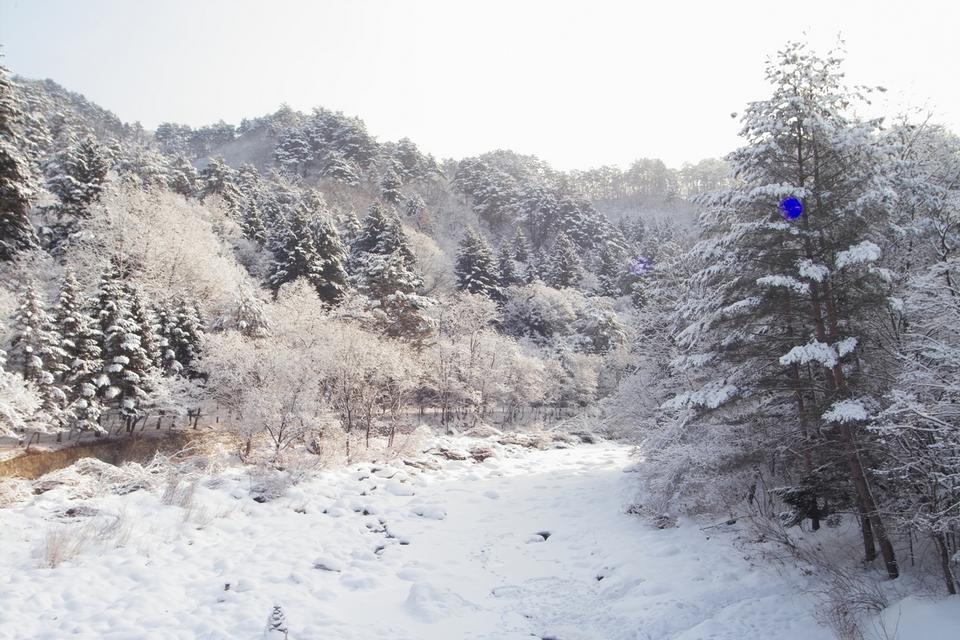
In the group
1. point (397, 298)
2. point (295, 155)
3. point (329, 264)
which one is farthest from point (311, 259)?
point (295, 155)

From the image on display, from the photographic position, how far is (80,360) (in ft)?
79.5

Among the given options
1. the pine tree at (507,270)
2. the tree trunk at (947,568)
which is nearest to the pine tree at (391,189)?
the pine tree at (507,270)

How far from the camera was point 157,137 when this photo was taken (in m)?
122

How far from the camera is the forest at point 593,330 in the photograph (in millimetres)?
7926

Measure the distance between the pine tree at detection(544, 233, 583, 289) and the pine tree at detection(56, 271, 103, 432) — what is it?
Answer: 46904mm

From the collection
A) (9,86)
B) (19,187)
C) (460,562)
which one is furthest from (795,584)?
(9,86)

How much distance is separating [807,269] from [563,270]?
54.7 meters

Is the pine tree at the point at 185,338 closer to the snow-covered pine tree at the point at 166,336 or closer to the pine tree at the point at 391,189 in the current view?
the snow-covered pine tree at the point at 166,336

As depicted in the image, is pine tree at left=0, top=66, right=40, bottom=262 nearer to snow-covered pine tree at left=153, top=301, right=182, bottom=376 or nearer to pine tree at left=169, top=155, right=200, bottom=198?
snow-covered pine tree at left=153, top=301, right=182, bottom=376

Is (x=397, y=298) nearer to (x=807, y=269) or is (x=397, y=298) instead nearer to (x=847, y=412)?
(x=807, y=269)

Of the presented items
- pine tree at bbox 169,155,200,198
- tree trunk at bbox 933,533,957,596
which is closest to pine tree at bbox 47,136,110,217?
pine tree at bbox 169,155,200,198

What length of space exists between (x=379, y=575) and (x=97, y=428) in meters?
22.0

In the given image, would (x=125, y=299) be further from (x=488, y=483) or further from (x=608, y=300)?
(x=608, y=300)

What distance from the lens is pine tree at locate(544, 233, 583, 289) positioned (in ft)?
203
